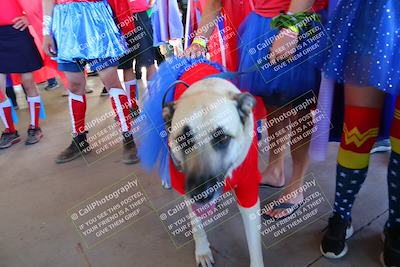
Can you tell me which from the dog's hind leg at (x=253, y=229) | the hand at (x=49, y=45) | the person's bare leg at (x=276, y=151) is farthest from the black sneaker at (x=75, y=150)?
the dog's hind leg at (x=253, y=229)

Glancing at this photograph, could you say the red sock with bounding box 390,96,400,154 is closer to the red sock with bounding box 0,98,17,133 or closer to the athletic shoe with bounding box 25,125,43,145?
the athletic shoe with bounding box 25,125,43,145

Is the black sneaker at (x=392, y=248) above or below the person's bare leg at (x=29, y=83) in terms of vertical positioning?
below

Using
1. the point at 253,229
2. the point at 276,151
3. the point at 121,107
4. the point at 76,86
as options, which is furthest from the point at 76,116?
the point at 253,229

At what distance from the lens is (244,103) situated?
1042 mm

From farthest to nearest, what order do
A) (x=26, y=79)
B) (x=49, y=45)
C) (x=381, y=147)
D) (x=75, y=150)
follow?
1. (x=26, y=79)
2. (x=75, y=150)
3. (x=49, y=45)
4. (x=381, y=147)

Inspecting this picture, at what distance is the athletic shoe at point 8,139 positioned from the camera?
9.05 feet

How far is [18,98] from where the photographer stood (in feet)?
13.3

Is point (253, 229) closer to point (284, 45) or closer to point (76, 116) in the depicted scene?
point (284, 45)

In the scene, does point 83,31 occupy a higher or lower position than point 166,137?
higher

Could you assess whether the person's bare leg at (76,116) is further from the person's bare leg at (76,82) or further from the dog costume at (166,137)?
the dog costume at (166,137)

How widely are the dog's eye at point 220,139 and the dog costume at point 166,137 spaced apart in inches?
5.3

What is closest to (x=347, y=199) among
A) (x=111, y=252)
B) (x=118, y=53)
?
(x=111, y=252)

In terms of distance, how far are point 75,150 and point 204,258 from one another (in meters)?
1.43

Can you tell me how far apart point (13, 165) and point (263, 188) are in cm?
169
